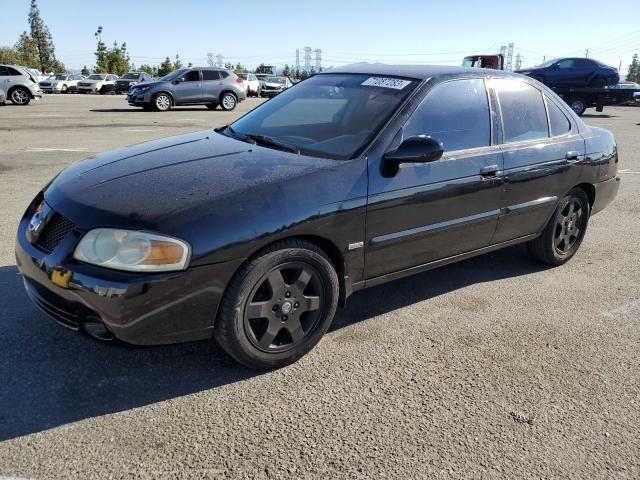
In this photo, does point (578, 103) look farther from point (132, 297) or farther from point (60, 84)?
point (60, 84)

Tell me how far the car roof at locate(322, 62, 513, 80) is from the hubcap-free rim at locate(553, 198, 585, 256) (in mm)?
1236

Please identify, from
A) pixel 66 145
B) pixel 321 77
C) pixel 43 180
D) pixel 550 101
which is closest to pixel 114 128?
pixel 66 145

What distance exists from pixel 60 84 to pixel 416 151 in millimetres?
40121

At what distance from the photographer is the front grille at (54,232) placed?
2.69 meters

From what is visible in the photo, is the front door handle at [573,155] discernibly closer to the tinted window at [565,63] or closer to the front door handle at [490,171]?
the front door handle at [490,171]

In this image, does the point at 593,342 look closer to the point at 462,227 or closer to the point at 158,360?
the point at 462,227

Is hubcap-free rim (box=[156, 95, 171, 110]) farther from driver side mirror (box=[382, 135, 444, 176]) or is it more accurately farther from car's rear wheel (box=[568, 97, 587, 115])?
driver side mirror (box=[382, 135, 444, 176])

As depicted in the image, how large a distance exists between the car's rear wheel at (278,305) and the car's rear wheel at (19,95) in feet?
74.3

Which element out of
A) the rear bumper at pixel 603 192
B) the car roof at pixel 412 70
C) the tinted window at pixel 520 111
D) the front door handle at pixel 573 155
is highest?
the car roof at pixel 412 70

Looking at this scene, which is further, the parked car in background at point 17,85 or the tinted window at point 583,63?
the tinted window at point 583,63

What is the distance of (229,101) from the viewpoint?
21.5 metres

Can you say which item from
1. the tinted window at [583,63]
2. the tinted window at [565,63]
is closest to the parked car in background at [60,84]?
the tinted window at [565,63]

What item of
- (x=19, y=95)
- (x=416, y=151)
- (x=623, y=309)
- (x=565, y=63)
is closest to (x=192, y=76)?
(x=19, y=95)

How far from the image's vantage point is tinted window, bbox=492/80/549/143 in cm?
396
